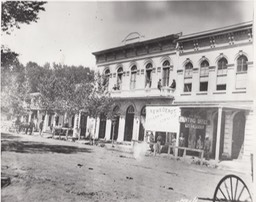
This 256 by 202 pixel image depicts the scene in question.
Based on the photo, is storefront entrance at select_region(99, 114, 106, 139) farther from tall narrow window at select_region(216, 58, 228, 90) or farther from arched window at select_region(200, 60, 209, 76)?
tall narrow window at select_region(216, 58, 228, 90)

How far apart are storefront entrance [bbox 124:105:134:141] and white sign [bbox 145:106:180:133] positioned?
3.74m

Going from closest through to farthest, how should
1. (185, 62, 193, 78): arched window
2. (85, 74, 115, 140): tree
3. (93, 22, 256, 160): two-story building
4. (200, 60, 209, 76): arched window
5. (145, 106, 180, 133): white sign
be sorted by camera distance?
(93, 22, 256, 160): two-story building < (145, 106, 180, 133): white sign < (200, 60, 209, 76): arched window < (185, 62, 193, 78): arched window < (85, 74, 115, 140): tree

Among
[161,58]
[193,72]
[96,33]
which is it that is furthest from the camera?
[161,58]

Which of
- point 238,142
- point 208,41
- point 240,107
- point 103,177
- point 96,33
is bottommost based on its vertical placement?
point 103,177

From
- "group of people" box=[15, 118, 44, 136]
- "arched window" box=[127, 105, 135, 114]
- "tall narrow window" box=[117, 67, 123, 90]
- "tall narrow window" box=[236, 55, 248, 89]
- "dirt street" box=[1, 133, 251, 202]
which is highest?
"tall narrow window" box=[117, 67, 123, 90]

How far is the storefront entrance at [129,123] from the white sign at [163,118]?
3.74 meters

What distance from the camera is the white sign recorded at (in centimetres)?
1088

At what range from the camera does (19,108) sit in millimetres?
5312

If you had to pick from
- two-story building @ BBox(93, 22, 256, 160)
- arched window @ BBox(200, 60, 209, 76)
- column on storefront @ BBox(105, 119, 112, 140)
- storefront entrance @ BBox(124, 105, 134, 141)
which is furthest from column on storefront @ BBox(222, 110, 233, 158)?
column on storefront @ BBox(105, 119, 112, 140)

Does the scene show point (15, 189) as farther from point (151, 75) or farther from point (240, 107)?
point (151, 75)

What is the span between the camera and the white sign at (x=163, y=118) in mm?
10875

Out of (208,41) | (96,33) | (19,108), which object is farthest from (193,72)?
(19,108)

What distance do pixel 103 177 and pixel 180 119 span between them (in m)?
4.91

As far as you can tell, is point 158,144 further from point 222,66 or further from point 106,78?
point 106,78
